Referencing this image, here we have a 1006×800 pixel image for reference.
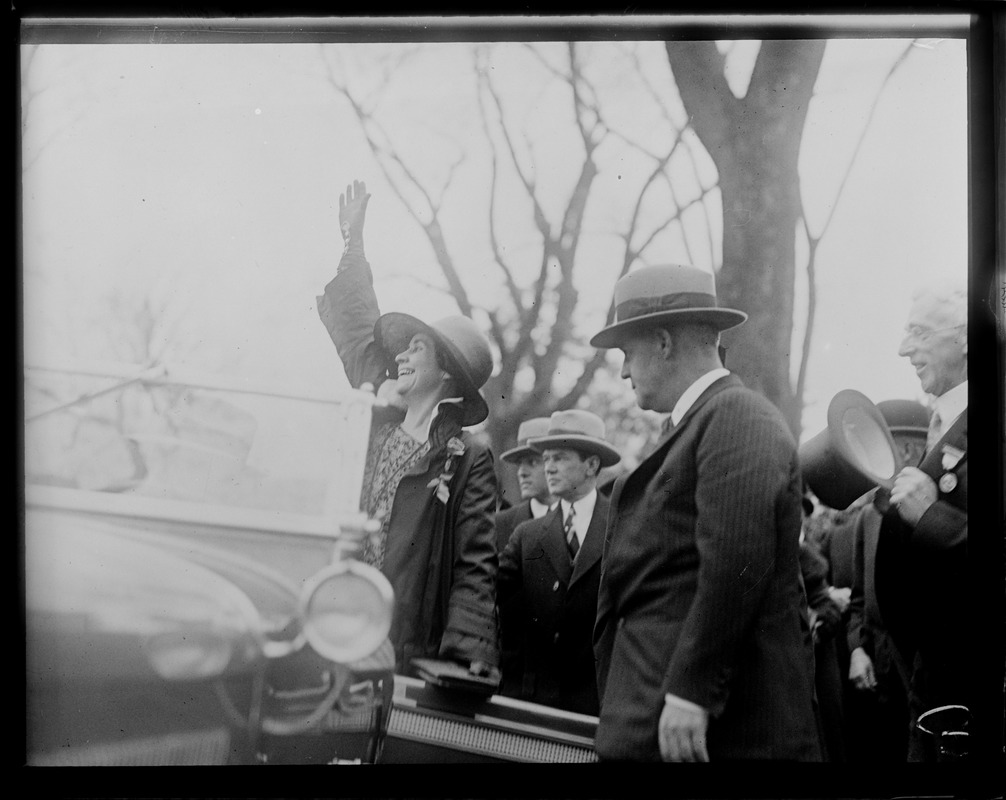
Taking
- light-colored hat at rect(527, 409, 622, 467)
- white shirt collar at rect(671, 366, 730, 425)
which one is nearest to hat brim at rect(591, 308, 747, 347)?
white shirt collar at rect(671, 366, 730, 425)

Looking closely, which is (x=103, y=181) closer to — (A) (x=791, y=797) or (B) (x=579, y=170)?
(B) (x=579, y=170)

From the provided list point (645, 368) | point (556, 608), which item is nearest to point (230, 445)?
point (556, 608)

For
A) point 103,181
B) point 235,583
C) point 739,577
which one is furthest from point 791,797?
point 103,181

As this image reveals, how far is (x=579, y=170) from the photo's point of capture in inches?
157

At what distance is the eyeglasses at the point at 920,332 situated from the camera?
13.3 ft

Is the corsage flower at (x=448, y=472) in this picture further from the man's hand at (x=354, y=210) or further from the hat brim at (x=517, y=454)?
the man's hand at (x=354, y=210)

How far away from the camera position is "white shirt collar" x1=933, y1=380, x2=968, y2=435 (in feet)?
13.3

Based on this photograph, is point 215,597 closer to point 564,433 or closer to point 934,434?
point 564,433

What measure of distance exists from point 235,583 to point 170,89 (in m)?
2.07

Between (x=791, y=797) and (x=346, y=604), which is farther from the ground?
(x=346, y=604)

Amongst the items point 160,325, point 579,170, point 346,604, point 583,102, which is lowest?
point 346,604

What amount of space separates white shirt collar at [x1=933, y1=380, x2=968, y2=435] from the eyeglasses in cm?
24

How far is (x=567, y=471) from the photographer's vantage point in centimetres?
396

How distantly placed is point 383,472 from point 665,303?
1.36 metres
